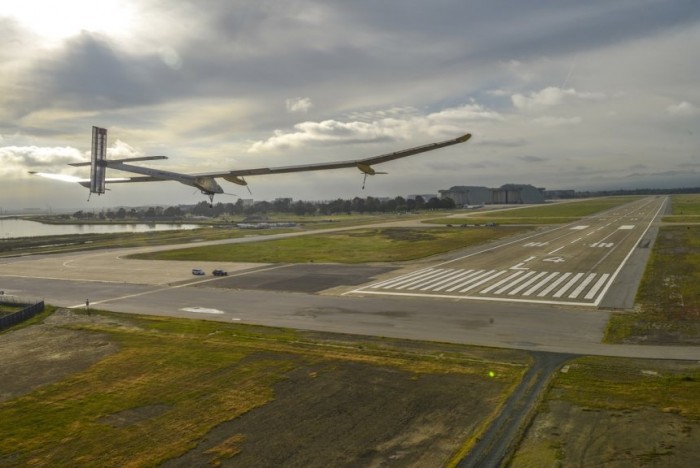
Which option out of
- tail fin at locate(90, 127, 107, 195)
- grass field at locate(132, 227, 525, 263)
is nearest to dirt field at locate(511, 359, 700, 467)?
tail fin at locate(90, 127, 107, 195)

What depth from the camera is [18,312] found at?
4169 cm

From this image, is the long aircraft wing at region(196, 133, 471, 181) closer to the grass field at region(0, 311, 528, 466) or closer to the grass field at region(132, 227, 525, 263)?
the grass field at region(0, 311, 528, 466)

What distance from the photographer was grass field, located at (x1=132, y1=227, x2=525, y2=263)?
258 ft

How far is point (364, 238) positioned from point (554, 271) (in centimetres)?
5365

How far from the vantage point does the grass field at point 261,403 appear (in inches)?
736

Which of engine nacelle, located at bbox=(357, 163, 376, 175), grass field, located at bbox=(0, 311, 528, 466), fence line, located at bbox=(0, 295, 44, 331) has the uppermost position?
engine nacelle, located at bbox=(357, 163, 376, 175)

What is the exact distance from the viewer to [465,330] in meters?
→ 34.8

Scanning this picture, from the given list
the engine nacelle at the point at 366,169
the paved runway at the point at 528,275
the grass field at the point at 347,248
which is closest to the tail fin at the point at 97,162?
the engine nacelle at the point at 366,169

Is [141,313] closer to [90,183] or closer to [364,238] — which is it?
[90,183]

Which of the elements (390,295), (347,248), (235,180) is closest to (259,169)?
(235,180)

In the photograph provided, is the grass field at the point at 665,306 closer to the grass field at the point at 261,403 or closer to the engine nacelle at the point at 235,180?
the grass field at the point at 261,403

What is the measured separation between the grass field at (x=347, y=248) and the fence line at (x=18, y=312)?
33622 millimetres

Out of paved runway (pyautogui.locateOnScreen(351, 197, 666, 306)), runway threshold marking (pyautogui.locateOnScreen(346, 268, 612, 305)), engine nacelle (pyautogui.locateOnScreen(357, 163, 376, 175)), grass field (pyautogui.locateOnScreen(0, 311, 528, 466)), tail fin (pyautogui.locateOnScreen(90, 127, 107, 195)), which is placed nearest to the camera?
grass field (pyautogui.locateOnScreen(0, 311, 528, 466))

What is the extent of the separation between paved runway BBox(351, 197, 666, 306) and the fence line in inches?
1274
